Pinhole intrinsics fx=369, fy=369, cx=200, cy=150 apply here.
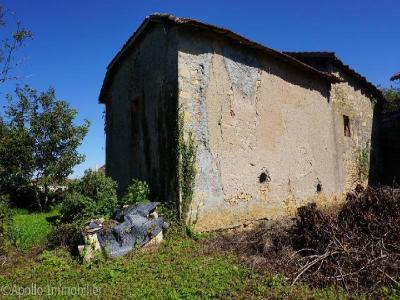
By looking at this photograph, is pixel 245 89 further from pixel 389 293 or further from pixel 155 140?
pixel 389 293

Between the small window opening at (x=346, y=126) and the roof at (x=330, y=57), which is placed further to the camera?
the small window opening at (x=346, y=126)

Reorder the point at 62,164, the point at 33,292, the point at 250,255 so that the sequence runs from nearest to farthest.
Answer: the point at 33,292 → the point at 250,255 → the point at 62,164

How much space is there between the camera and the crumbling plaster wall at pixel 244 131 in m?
8.74

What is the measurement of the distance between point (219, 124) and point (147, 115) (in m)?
2.25

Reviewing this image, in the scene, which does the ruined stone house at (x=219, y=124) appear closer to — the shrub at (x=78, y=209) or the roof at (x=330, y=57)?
the roof at (x=330, y=57)

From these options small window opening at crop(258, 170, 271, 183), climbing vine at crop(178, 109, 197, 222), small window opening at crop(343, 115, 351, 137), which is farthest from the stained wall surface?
small window opening at crop(343, 115, 351, 137)

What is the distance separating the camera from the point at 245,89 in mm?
9797

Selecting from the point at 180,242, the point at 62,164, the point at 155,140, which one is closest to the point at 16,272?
the point at 180,242

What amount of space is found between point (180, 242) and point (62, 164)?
11.7 m

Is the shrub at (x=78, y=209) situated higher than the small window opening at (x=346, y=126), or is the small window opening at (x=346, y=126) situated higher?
the small window opening at (x=346, y=126)

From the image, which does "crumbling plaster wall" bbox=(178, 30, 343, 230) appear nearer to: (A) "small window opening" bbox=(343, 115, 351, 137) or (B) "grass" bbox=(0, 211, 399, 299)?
(B) "grass" bbox=(0, 211, 399, 299)

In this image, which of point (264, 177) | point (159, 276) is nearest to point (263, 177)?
point (264, 177)

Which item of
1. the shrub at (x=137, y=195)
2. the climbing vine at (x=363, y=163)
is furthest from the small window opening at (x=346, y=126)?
the shrub at (x=137, y=195)

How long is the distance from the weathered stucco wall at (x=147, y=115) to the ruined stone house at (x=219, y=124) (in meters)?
0.03
